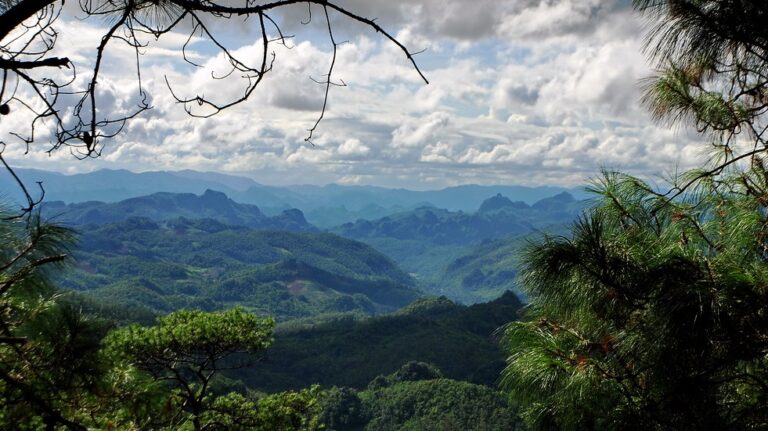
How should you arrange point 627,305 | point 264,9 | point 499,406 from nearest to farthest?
point 264,9, point 627,305, point 499,406

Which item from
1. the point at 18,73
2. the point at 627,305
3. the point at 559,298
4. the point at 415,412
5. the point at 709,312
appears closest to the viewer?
the point at 18,73

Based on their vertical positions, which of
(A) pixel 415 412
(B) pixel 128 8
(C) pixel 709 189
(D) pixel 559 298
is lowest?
(A) pixel 415 412

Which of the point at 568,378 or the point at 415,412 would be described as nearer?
the point at 568,378

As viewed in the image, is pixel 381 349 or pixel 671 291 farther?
pixel 381 349

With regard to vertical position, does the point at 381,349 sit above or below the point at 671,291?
below

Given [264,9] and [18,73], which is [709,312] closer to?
[264,9]

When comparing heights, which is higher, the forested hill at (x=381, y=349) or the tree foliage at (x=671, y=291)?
the tree foliage at (x=671, y=291)

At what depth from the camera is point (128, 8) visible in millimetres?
1726

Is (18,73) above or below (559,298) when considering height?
above

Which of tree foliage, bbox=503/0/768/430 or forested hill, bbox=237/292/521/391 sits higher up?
tree foliage, bbox=503/0/768/430

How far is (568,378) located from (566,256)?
0.95m

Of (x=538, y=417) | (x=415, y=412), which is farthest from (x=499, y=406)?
A: (x=538, y=417)

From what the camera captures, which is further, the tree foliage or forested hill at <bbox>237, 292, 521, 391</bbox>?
forested hill at <bbox>237, 292, 521, 391</bbox>

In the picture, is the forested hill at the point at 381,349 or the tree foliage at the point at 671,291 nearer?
the tree foliage at the point at 671,291
